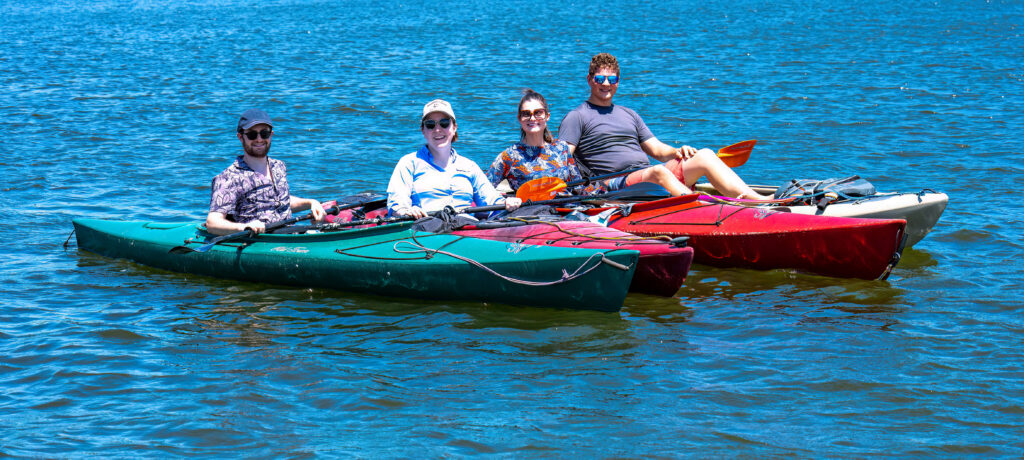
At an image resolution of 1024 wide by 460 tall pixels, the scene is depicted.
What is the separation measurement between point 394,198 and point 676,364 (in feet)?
7.51

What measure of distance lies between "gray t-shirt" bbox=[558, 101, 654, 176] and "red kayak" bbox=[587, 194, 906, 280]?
0.80 meters

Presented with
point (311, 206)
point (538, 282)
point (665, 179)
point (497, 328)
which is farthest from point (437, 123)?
point (665, 179)

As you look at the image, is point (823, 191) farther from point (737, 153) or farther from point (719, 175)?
point (737, 153)

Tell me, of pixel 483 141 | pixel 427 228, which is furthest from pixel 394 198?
pixel 483 141

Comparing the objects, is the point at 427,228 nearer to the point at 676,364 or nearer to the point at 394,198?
the point at 394,198

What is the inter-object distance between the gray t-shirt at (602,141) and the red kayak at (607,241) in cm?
137

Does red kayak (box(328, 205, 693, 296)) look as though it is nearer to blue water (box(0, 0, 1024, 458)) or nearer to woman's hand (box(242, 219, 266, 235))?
blue water (box(0, 0, 1024, 458))

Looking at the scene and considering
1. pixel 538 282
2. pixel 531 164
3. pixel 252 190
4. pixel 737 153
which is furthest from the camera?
pixel 737 153

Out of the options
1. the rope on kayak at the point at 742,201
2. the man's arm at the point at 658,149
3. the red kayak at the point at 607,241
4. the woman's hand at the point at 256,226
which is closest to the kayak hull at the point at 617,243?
the red kayak at the point at 607,241

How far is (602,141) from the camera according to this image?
7.95 metres

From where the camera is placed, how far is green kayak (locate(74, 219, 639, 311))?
19.7ft

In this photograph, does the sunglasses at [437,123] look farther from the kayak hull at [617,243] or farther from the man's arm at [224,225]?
the man's arm at [224,225]

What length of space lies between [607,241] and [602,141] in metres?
1.91

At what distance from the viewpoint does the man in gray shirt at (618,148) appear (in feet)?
24.7
